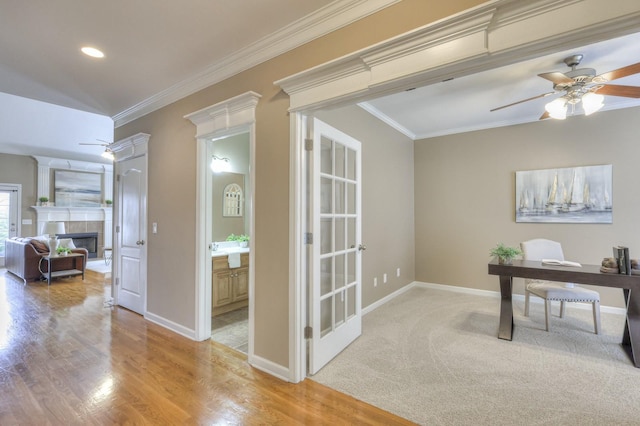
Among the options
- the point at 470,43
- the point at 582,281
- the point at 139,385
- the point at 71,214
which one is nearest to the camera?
the point at 470,43

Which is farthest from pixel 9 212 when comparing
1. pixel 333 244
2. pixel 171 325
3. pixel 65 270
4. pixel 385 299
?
pixel 385 299

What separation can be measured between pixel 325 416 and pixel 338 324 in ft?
2.91

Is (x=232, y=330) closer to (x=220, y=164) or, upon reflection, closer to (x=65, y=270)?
(x=220, y=164)

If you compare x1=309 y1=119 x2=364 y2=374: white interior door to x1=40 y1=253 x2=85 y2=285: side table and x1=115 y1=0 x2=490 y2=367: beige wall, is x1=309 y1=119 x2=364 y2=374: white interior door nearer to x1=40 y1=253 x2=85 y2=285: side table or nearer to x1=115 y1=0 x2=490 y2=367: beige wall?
x1=115 y1=0 x2=490 y2=367: beige wall

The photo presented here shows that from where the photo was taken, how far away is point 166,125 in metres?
3.35

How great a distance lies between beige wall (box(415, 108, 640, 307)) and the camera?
3730 mm

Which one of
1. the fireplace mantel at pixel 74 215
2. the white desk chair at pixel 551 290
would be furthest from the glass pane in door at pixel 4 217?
the white desk chair at pixel 551 290

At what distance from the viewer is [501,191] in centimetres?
448

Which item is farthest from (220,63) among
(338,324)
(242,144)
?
(338,324)

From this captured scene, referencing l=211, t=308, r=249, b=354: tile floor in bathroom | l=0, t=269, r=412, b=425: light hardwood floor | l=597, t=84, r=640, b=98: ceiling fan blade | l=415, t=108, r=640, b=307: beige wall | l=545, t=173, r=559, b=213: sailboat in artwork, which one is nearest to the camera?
l=0, t=269, r=412, b=425: light hardwood floor

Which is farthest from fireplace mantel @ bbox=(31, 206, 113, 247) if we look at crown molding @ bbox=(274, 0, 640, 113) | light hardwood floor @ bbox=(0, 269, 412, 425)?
crown molding @ bbox=(274, 0, 640, 113)

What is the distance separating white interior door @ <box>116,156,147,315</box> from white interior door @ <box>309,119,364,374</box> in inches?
95.8

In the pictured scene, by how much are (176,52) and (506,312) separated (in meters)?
4.02

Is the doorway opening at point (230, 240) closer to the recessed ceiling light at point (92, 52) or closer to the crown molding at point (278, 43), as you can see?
the crown molding at point (278, 43)
